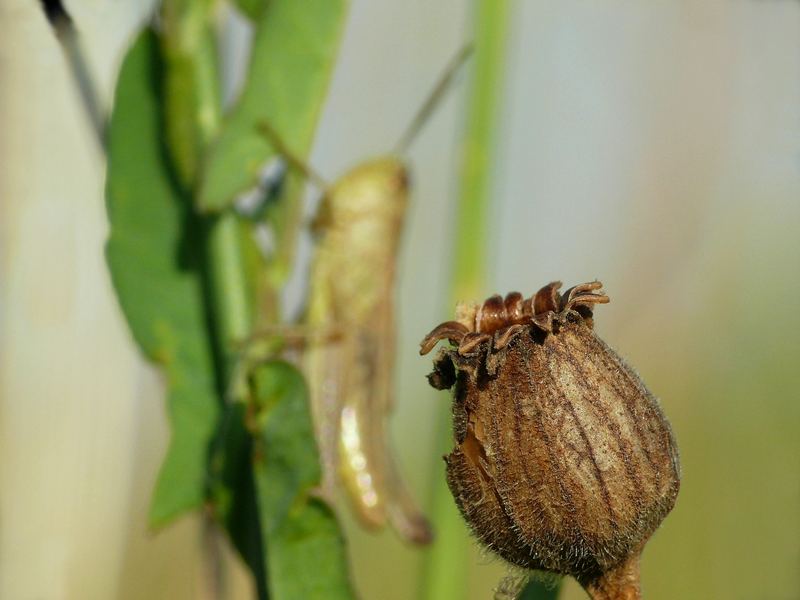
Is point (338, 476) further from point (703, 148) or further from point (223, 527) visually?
point (703, 148)

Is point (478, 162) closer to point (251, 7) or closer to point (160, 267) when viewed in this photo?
point (251, 7)

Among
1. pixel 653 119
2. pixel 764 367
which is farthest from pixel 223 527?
pixel 653 119

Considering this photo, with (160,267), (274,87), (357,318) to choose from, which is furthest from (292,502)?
(357,318)

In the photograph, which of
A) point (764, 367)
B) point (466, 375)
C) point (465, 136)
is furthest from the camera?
point (764, 367)

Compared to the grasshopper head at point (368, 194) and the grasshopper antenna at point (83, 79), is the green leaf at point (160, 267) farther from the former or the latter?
the grasshopper head at point (368, 194)

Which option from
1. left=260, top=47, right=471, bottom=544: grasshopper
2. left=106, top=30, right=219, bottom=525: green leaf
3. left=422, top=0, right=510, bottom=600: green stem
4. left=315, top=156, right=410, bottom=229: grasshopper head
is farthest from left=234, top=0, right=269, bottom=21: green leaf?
left=315, top=156, right=410, bottom=229: grasshopper head

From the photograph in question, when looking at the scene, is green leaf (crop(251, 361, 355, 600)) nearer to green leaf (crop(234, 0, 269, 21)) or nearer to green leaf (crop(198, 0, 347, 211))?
green leaf (crop(198, 0, 347, 211))

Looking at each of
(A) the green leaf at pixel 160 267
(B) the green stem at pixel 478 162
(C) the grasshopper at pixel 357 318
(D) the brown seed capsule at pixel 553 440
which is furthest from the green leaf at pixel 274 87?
(C) the grasshopper at pixel 357 318
